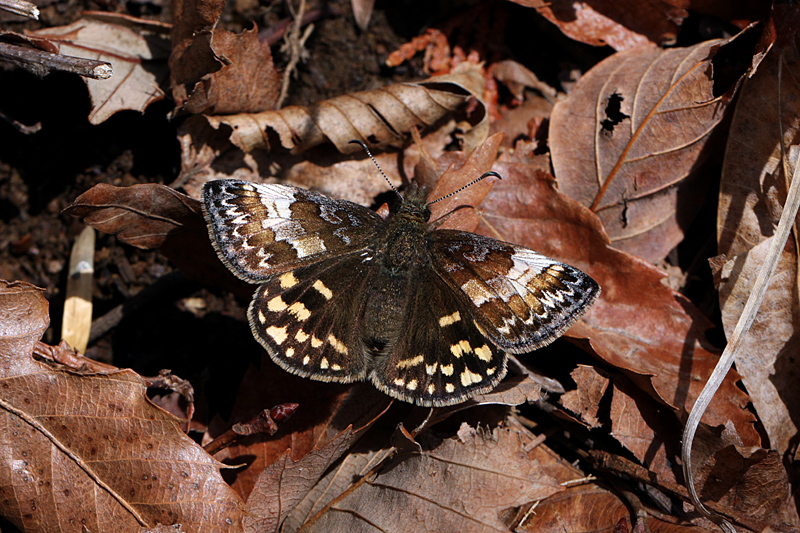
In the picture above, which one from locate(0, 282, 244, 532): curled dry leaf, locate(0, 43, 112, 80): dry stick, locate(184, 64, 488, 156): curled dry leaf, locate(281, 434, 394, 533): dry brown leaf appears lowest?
locate(281, 434, 394, 533): dry brown leaf

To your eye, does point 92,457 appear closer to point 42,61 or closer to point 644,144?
point 42,61

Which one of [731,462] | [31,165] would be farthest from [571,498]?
[31,165]

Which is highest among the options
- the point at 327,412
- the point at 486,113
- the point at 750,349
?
the point at 486,113

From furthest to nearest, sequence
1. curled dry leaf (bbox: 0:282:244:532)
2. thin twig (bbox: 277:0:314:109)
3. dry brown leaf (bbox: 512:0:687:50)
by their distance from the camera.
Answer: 1. thin twig (bbox: 277:0:314:109)
2. dry brown leaf (bbox: 512:0:687:50)
3. curled dry leaf (bbox: 0:282:244:532)

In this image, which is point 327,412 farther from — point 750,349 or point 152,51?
point 152,51

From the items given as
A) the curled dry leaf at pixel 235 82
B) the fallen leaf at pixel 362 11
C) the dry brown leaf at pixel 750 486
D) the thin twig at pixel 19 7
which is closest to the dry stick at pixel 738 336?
the dry brown leaf at pixel 750 486

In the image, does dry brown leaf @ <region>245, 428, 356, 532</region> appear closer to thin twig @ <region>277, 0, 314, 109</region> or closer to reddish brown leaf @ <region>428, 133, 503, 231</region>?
reddish brown leaf @ <region>428, 133, 503, 231</region>

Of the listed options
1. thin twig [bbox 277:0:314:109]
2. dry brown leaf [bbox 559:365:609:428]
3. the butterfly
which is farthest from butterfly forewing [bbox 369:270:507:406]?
thin twig [bbox 277:0:314:109]

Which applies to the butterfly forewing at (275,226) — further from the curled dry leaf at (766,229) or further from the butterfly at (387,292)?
the curled dry leaf at (766,229)
